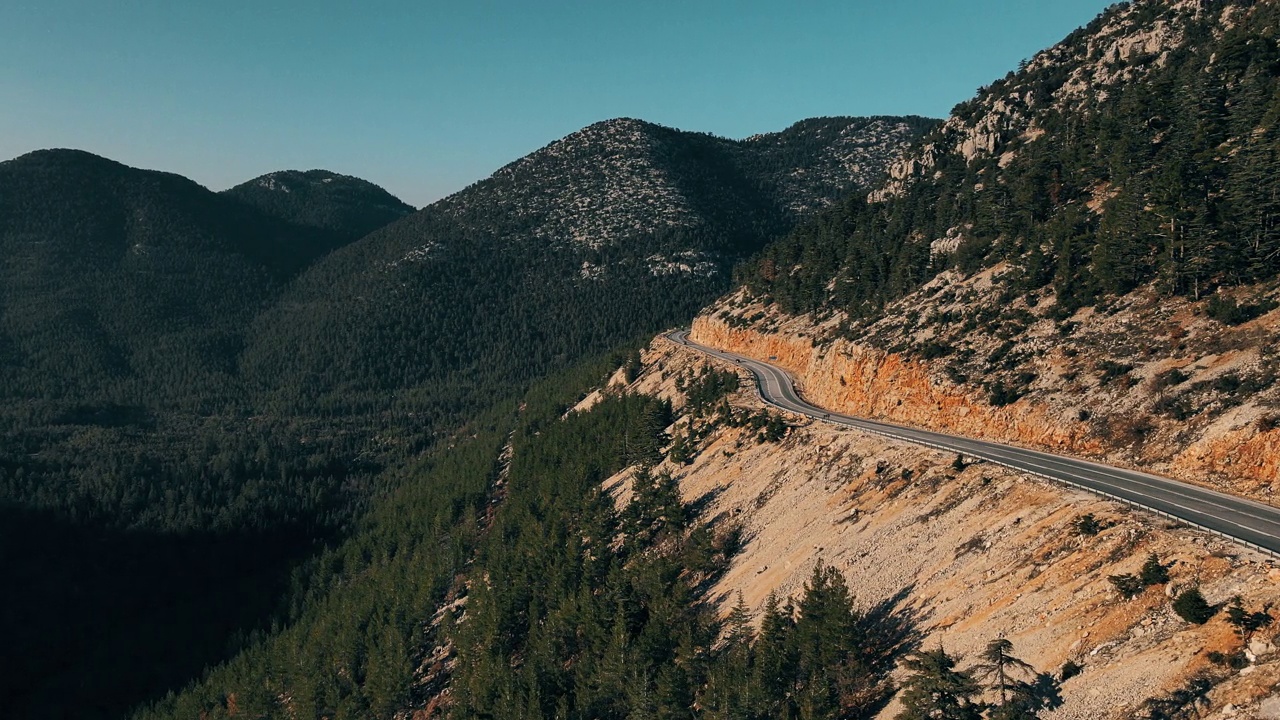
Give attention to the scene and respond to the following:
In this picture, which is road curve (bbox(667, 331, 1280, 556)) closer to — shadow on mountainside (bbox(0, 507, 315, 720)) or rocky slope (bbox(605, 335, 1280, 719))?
rocky slope (bbox(605, 335, 1280, 719))

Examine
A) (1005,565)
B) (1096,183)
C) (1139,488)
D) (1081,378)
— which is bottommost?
(1005,565)

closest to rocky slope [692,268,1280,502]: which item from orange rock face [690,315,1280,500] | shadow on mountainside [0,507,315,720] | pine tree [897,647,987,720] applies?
orange rock face [690,315,1280,500]

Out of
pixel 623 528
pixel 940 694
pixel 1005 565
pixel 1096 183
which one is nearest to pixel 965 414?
pixel 1005 565

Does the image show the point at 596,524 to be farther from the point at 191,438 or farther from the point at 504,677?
the point at 191,438

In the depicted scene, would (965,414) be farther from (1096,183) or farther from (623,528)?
(1096,183)

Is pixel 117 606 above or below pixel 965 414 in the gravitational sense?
below

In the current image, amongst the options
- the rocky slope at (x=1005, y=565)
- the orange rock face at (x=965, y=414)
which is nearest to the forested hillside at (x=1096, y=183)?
the orange rock face at (x=965, y=414)

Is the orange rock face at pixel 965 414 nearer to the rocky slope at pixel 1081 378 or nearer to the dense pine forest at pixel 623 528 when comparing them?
the rocky slope at pixel 1081 378
